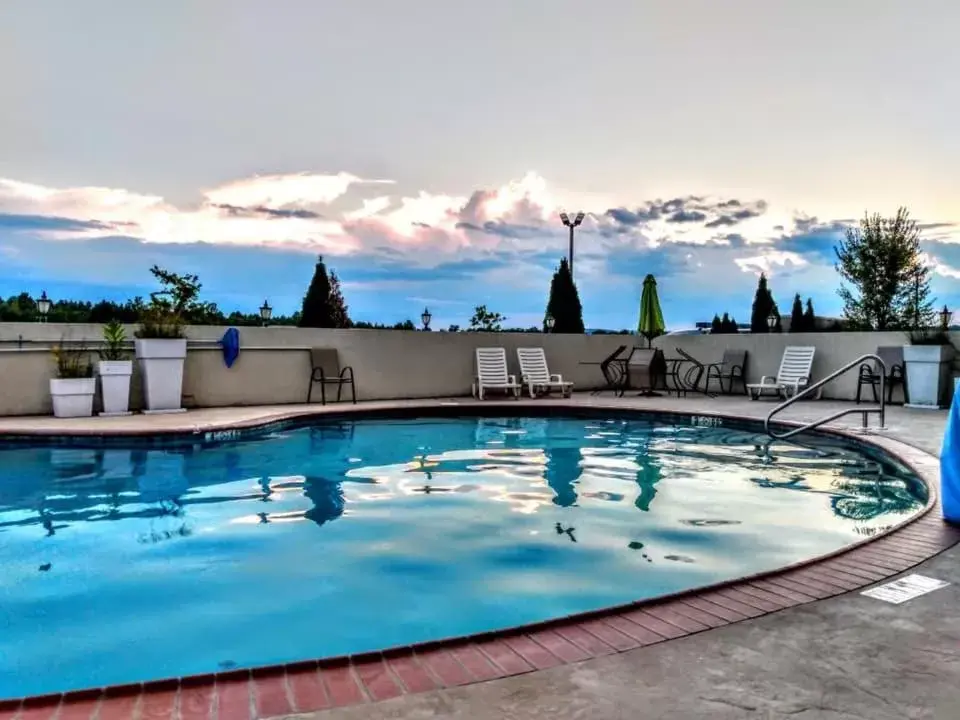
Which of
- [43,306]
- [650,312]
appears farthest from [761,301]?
[43,306]

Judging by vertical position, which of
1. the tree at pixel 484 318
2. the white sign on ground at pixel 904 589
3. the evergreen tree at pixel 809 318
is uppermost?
the evergreen tree at pixel 809 318

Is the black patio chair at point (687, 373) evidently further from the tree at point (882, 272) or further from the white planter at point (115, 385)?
the tree at point (882, 272)

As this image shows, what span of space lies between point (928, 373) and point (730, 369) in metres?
3.25

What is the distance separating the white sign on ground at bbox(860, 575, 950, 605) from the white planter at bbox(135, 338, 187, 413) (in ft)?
26.7

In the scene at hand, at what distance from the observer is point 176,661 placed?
8.96 ft

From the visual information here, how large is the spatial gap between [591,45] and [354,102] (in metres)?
3.69

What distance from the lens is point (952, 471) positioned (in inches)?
139

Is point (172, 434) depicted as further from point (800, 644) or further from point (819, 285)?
point (819, 285)

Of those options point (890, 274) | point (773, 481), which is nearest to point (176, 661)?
point (773, 481)

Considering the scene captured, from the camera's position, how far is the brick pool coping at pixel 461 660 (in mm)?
1710

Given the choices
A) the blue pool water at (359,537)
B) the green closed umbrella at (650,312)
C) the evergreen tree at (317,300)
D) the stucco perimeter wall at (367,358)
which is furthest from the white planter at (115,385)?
the green closed umbrella at (650,312)

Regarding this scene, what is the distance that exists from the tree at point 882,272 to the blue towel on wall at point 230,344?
2260 centimetres

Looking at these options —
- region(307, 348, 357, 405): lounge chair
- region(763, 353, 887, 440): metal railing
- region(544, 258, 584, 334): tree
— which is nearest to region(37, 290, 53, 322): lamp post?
region(307, 348, 357, 405): lounge chair

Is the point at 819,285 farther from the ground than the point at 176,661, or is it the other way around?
the point at 819,285
